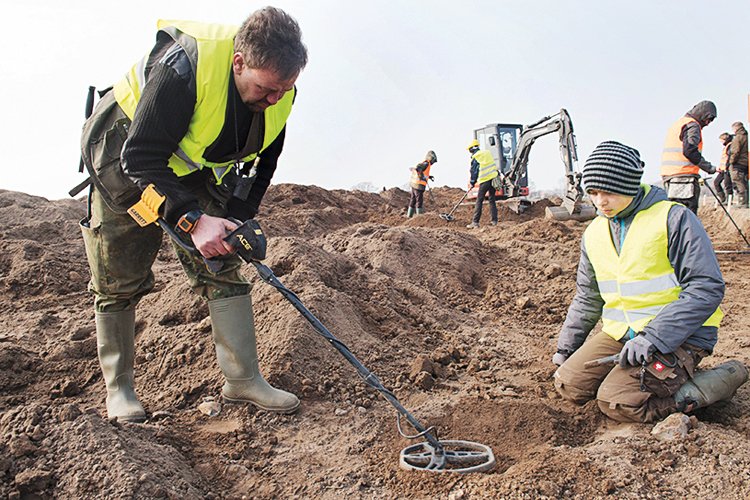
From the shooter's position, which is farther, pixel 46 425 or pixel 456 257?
pixel 456 257

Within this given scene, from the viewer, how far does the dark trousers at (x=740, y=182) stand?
10641 mm

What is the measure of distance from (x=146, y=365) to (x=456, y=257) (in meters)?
3.90

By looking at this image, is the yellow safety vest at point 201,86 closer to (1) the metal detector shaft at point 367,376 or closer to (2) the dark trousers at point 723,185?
(1) the metal detector shaft at point 367,376

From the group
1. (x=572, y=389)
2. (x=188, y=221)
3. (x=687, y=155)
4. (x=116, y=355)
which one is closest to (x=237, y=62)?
(x=188, y=221)

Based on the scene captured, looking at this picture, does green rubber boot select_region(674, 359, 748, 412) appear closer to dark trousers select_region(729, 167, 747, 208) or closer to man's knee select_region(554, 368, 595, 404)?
man's knee select_region(554, 368, 595, 404)

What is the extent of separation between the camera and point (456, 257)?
253 inches

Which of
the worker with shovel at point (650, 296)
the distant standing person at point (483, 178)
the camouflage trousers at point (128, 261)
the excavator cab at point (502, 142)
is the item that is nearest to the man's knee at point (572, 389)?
the worker with shovel at point (650, 296)

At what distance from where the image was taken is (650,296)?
8.70 ft

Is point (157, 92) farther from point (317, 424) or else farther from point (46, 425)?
point (317, 424)

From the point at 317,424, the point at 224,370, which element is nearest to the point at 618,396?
the point at 317,424

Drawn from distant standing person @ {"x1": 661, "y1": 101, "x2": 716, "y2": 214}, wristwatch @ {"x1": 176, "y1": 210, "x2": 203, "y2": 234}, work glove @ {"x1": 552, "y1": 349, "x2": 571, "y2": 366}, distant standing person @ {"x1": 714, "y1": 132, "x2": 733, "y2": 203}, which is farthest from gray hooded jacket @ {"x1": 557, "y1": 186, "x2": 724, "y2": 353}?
distant standing person @ {"x1": 714, "y1": 132, "x2": 733, "y2": 203}

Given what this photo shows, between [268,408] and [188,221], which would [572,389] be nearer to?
[268,408]

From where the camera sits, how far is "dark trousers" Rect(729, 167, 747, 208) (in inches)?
419

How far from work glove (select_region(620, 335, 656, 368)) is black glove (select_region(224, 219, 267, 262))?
66.7 inches
